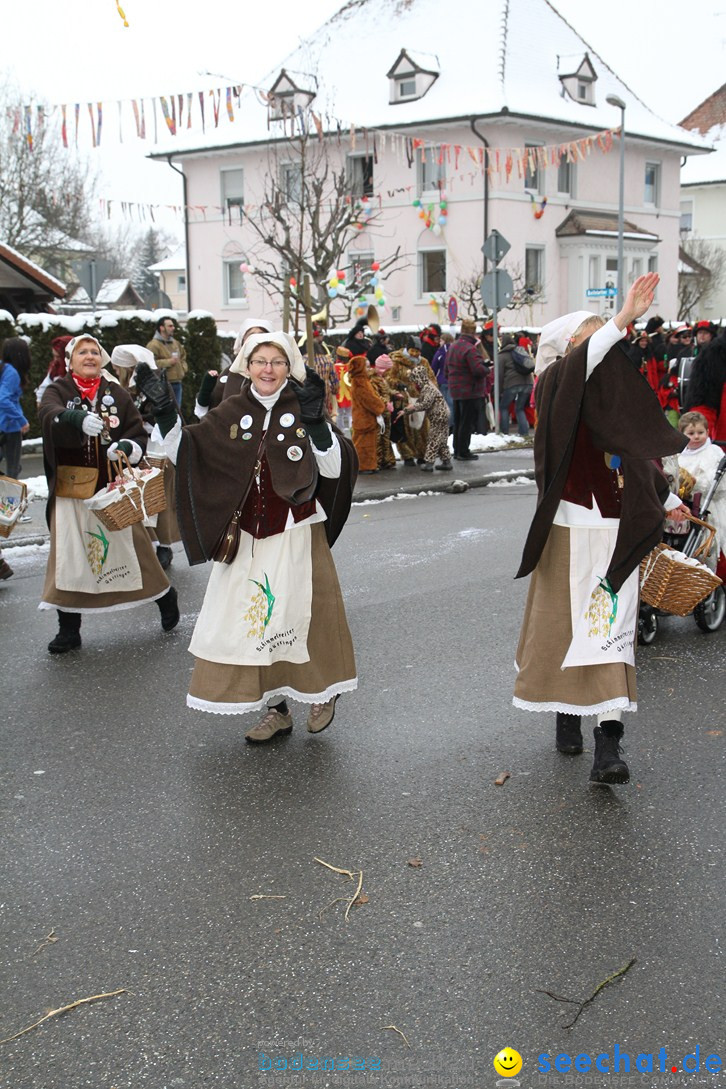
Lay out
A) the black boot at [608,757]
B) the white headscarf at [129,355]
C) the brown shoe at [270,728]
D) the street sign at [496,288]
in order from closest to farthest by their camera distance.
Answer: the black boot at [608,757] → the brown shoe at [270,728] → the white headscarf at [129,355] → the street sign at [496,288]

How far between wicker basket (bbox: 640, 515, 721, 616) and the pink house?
30.8m

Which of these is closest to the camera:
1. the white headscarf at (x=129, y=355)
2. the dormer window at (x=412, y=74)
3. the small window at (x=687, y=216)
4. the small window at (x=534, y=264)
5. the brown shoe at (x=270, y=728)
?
the brown shoe at (x=270, y=728)

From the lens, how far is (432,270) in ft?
137

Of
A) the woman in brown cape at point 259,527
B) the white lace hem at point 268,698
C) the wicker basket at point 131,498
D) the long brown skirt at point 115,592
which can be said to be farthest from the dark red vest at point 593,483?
the long brown skirt at point 115,592

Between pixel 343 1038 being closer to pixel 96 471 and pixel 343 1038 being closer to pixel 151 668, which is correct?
pixel 151 668

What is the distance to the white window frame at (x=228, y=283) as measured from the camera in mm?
45062

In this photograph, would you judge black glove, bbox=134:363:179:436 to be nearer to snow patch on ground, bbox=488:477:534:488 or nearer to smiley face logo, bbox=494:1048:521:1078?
smiley face logo, bbox=494:1048:521:1078

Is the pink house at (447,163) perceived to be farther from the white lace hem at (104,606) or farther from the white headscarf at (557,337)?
the white headscarf at (557,337)

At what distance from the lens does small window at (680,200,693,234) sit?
60.1 metres

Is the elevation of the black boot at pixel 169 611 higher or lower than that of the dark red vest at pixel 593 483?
lower

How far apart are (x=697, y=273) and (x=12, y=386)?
4685 cm

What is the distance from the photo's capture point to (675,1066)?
117 inches

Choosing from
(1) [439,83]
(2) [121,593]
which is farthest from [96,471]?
(1) [439,83]

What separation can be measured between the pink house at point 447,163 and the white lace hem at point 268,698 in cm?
3225
